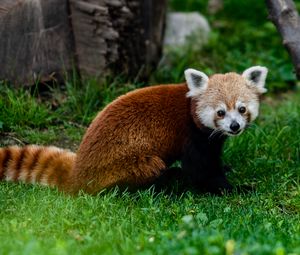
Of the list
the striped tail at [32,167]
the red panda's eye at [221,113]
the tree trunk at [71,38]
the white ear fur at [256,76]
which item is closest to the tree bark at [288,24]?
the white ear fur at [256,76]

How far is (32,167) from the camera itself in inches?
213

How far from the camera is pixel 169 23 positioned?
947 cm

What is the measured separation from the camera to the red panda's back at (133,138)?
5172 mm

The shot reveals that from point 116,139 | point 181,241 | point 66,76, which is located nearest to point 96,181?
point 116,139

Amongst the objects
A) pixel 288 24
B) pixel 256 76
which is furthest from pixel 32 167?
pixel 288 24

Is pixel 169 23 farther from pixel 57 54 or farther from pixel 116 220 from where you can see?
pixel 116 220

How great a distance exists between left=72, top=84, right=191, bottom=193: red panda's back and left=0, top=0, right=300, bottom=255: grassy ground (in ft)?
0.62

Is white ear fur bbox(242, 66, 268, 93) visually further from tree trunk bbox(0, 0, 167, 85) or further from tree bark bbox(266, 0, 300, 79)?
tree trunk bbox(0, 0, 167, 85)

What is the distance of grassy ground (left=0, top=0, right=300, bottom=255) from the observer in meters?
3.93

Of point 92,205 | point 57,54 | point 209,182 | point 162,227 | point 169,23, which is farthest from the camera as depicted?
point 169,23

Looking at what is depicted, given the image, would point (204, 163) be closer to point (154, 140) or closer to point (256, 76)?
point (154, 140)

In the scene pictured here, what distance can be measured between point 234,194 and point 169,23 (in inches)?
173

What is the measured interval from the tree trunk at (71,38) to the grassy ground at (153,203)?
0.63 ft

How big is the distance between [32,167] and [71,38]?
197 centimetres
